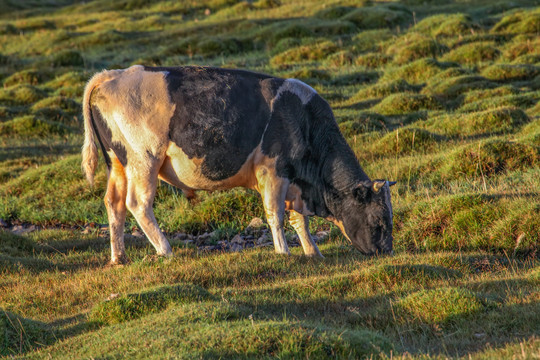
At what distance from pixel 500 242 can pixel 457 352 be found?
457 centimetres

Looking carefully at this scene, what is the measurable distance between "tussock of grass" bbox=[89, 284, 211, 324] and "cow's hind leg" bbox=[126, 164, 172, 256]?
6.69 ft

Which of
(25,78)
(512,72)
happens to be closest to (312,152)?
(512,72)

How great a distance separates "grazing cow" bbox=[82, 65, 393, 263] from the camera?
32.0 feet

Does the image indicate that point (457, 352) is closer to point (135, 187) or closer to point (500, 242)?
point (500, 242)

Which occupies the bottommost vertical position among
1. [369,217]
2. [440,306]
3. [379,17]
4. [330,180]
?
[379,17]

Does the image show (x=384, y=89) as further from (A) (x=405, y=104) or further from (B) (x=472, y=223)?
(B) (x=472, y=223)

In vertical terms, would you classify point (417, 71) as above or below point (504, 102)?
below

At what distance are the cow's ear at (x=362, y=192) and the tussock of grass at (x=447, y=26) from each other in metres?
22.3

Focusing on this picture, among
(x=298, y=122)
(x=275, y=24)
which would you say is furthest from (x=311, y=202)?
(x=275, y=24)

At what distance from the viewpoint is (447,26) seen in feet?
101

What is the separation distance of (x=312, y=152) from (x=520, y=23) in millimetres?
22583

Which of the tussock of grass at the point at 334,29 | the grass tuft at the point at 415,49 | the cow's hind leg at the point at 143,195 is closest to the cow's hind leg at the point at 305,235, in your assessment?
the cow's hind leg at the point at 143,195

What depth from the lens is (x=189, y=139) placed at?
974 cm

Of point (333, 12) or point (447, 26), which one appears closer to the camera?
point (447, 26)
